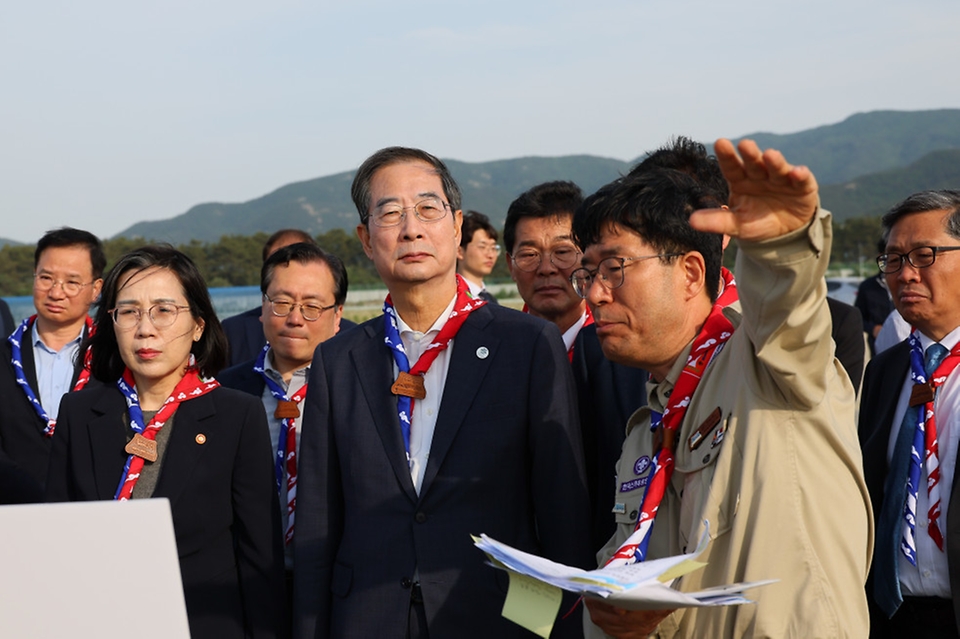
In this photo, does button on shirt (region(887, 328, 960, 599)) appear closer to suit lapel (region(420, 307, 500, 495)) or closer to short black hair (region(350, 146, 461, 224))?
suit lapel (region(420, 307, 500, 495))

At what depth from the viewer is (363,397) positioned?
319 cm

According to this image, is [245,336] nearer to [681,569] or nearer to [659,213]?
[659,213]

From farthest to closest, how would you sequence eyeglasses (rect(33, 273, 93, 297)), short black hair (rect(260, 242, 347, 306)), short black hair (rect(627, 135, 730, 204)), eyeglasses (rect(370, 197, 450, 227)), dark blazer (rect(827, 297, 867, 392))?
eyeglasses (rect(33, 273, 93, 297)) → dark blazer (rect(827, 297, 867, 392)) → short black hair (rect(260, 242, 347, 306)) → short black hair (rect(627, 135, 730, 204)) → eyeglasses (rect(370, 197, 450, 227))

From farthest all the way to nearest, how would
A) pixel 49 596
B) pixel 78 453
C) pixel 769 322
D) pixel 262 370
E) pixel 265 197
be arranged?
pixel 265 197 → pixel 262 370 → pixel 78 453 → pixel 769 322 → pixel 49 596

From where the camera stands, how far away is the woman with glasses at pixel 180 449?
3359 millimetres

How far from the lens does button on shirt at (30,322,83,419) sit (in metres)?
5.33

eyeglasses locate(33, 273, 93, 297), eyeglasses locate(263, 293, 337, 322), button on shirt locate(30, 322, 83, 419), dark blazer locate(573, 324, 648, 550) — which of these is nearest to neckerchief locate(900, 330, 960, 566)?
dark blazer locate(573, 324, 648, 550)

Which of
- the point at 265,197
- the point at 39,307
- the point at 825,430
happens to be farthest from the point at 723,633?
the point at 265,197

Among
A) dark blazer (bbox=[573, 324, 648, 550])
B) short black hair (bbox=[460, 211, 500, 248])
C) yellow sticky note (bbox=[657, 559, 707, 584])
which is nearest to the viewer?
yellow sticky note (bbox=[657, 559, 707, 584])

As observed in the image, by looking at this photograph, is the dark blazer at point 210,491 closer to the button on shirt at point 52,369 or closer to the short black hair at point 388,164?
the short black hair at point 388,164

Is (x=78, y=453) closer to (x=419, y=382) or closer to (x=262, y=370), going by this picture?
(x=262, y=370)

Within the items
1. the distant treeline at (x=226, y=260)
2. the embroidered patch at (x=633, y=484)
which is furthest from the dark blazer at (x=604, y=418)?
the distant treeline at (x=226, y=260)

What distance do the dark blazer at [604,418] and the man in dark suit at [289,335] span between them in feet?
4.55

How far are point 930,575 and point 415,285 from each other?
220cm
